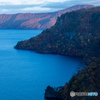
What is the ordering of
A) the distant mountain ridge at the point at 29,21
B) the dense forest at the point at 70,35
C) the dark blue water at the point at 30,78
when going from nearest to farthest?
the dark blue water at the point at 30,78 → the dense forest at the point at 70,35 → the distant mountain ridge at the point at 29,21

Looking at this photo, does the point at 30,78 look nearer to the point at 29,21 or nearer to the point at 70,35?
the point at 70,35

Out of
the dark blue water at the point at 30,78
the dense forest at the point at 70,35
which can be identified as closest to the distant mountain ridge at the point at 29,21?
the dense forest at the point at 70,35

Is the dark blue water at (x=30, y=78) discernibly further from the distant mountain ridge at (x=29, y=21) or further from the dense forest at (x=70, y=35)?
the distant mountain ridge at (x=29, y=21)

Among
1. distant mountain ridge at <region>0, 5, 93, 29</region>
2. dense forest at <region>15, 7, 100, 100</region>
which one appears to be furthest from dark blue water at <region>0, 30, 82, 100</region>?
distant mountain ridge at <region>0, 5, 93, 29</region>

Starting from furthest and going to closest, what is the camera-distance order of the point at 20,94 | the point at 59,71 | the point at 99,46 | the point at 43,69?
the point at 43,69, the point at 59,71, the point at 20,94, the point at 99,46

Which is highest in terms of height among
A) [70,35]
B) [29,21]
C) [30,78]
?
[29,21]

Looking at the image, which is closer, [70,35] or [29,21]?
[70,35]

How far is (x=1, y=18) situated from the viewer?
148m

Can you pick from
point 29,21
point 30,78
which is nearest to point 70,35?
point 30,78

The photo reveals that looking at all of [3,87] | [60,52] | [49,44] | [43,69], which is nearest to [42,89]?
[3,87]

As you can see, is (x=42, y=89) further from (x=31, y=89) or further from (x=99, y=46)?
(x=99, y=46)

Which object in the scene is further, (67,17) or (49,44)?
(67,17)

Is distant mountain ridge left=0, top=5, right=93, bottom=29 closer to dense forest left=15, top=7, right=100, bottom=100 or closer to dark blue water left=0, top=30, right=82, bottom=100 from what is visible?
dense forest left=15, top=7, right=100, bottom=100

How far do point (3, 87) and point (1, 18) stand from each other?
136 m
